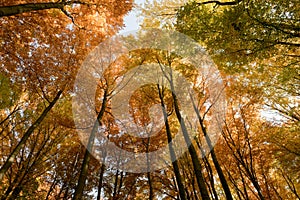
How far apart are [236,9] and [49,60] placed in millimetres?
5324

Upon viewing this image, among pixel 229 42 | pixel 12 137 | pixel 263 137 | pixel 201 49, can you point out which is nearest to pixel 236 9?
pixel 229 42

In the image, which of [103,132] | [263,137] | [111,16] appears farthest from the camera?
[103,132]

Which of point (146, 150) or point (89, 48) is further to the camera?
point (146, 150)

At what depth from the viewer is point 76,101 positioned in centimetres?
845

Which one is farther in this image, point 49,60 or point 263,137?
point 263,137

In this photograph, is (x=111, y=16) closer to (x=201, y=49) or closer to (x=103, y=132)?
(x=201, y=49)

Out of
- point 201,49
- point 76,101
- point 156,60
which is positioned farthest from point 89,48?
point 201,49

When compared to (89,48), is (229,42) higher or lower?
lower

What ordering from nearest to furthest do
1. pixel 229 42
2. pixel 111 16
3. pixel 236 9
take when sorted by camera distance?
pixel 236 9, pixel 229 42, pixel 111 16

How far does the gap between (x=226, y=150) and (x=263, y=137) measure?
2.09 meters

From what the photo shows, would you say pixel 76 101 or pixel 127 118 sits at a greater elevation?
pixel 127 118

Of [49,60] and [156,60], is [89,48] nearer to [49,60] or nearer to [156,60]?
[49,60]

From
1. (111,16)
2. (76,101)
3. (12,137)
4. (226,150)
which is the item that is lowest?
(226,150)

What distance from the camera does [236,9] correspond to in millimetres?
4129
